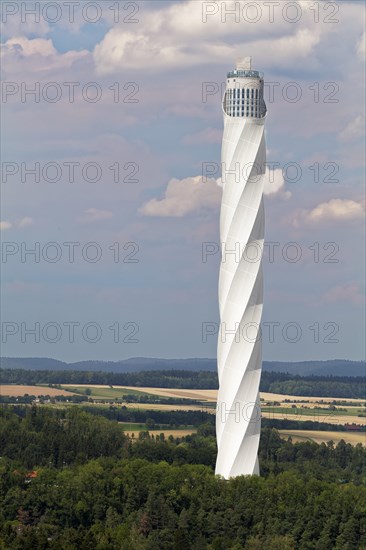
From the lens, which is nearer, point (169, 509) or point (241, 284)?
point (169, 509)

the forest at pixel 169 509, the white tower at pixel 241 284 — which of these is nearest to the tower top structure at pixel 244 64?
the white tower at pixel 241 284

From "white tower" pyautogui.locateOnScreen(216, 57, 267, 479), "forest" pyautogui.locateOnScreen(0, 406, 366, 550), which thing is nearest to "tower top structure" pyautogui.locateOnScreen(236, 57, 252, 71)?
"white tower" pyautogui.locateOnScreen(216, 57, 267, 479)

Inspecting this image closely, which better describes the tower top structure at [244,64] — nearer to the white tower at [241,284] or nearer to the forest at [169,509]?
the white tower at [241,284]

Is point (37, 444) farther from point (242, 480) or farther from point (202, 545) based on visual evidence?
point (202, 545)

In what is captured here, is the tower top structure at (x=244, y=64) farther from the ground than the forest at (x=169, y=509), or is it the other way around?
the tower top structure at (x=244, y=64)

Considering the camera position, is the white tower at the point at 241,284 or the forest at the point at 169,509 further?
the white tower at the point at 241,284

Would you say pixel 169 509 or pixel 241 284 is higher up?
pixel 241 284

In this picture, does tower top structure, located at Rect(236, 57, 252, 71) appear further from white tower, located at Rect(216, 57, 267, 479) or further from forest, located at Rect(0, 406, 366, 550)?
forest, located at Rect(0, 406, 366, 550)

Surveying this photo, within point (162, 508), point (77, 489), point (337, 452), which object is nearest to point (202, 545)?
point (162, 508)
